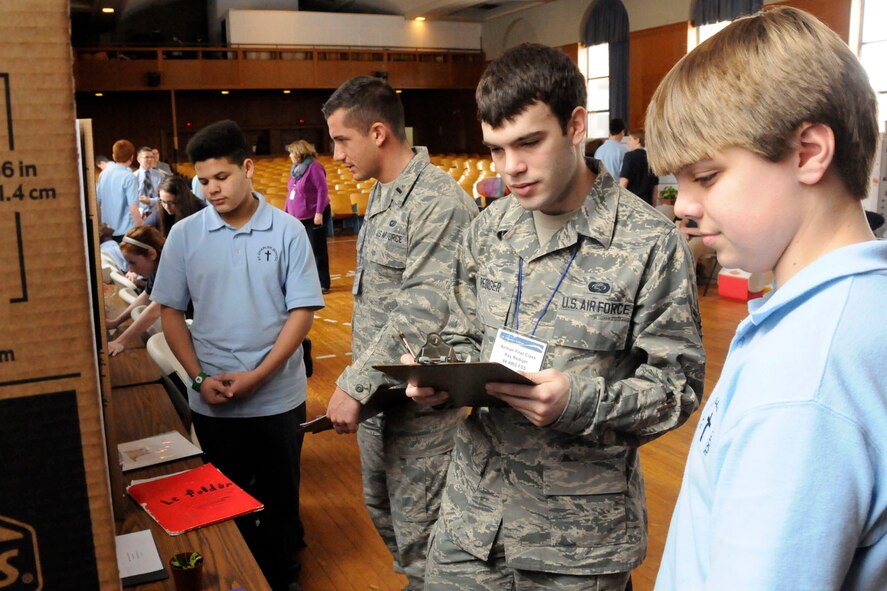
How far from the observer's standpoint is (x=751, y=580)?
2.11ft

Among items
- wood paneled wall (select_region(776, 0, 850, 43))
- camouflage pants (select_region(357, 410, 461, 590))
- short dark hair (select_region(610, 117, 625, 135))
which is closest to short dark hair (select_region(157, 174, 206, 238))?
camouflage pants (select_region(357, 410, 461, 590))

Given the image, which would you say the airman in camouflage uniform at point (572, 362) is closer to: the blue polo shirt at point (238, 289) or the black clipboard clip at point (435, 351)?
the black clipboard clip at point (435, 351)

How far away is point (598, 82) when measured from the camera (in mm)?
16500

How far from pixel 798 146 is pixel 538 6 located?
19.0 metres

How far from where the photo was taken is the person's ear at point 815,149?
74cm

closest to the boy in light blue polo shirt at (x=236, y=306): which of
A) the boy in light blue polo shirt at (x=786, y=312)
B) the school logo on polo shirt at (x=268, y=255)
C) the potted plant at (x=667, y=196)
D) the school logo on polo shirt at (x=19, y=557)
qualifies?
the school logo on polo shirt at (x=268, y=255)

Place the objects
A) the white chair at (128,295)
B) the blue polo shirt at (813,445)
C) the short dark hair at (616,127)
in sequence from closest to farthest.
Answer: the blue polo shirt at (813,445) → the white chair at (128,295) → the short dark hair at (616,127)

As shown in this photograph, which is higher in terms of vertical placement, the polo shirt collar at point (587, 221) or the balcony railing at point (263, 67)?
Result: the balcony railing at point (263, 67)

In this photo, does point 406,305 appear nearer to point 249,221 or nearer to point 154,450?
point 249,221

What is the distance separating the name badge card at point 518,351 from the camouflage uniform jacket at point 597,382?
0.10 ft

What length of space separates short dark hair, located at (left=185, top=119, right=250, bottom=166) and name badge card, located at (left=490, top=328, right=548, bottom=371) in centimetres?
141

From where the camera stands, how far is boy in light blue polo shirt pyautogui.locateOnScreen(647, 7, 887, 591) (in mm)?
614

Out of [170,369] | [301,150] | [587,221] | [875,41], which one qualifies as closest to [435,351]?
[587,221]

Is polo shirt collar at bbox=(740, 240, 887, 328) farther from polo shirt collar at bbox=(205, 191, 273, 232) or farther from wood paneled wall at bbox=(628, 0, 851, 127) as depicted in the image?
wood paneled wall at bbox=(628, 0, 851, 127)
